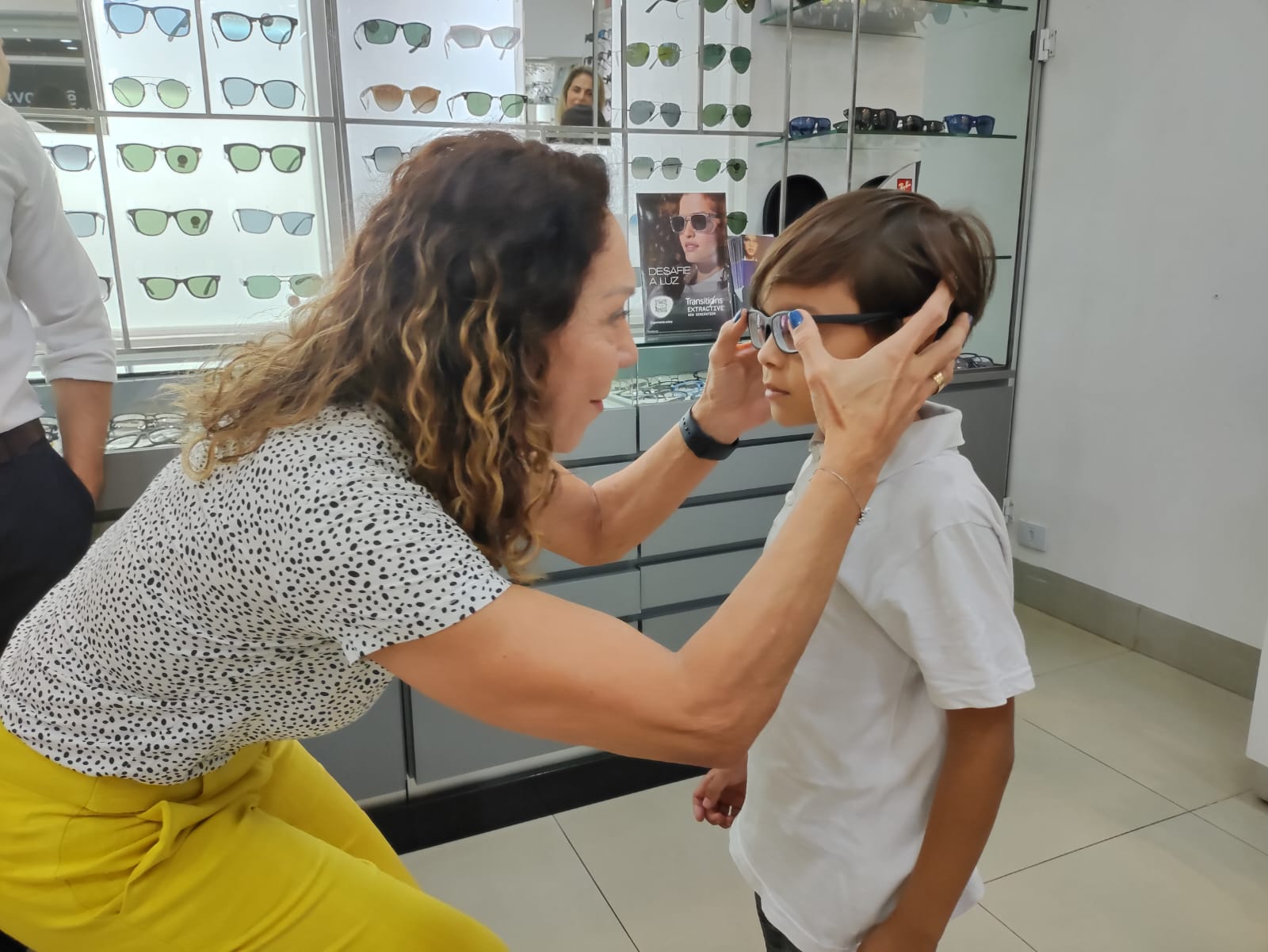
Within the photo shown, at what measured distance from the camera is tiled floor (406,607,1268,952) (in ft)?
5.33

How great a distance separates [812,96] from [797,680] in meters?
2.56

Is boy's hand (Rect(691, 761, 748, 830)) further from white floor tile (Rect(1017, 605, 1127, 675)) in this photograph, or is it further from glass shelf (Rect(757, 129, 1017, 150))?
glass shelf (Rect(757, 129, 1017, 150))

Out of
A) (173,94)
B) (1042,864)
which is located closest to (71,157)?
(173,94)

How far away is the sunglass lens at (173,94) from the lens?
6.64 ft

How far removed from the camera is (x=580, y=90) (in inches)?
94.6

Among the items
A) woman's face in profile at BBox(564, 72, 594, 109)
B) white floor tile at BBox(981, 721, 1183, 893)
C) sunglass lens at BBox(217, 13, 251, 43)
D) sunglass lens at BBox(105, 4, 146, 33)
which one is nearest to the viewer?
white floor tile at BBox(981, 721, 1183, 893)

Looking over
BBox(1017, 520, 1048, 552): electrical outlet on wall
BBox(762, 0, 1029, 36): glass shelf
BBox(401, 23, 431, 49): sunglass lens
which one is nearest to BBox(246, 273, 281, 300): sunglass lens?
BBox(401, 23, 431, 49): sunglass lens

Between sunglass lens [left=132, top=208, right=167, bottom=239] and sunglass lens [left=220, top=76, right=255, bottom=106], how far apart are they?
0.32 m

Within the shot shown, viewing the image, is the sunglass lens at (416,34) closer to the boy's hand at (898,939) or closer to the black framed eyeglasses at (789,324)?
the black framed eyeglasses at (789,324)

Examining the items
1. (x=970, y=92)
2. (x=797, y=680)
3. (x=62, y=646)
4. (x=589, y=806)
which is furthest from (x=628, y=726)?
(x=970, y=92)

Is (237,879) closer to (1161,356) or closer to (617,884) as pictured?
(617,884)

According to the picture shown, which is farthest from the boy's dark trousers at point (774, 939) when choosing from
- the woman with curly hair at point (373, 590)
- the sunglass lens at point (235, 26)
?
the sunglass lens at point (235, 26)

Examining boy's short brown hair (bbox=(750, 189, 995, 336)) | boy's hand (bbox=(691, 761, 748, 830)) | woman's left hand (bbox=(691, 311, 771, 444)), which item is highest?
boy's short brown hair (bbox=(750, 189, 995, 336))

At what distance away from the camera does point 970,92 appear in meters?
2.96
